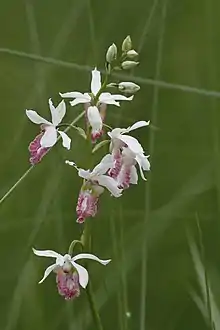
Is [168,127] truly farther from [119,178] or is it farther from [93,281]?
[119,178]

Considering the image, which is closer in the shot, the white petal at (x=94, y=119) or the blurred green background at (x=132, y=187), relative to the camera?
the white petal at (x=94, y=119)

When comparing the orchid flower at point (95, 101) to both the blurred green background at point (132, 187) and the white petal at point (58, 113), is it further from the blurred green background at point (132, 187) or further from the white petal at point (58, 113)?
the blurred green background at point (132, 187)

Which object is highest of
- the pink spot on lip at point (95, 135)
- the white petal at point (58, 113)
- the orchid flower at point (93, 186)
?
the white petal at point (58, 113)

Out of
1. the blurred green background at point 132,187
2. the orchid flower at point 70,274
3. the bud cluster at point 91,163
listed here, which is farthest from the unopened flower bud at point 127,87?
the blurred green background at point 132,187

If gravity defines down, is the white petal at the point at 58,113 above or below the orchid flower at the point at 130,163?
above

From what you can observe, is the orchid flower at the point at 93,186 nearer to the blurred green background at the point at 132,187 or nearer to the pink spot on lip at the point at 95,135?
the pink spot on lip at the point at 95,135

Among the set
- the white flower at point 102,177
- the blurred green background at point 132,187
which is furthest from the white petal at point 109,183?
the blurred green background at point 132,187
